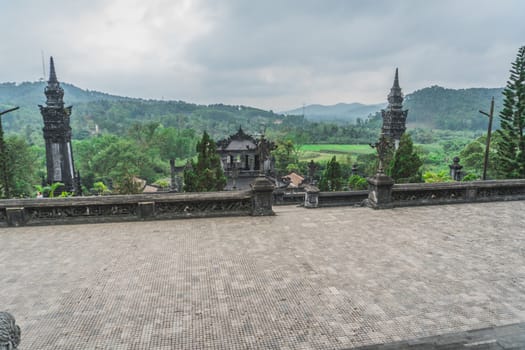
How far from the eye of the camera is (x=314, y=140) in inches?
4835

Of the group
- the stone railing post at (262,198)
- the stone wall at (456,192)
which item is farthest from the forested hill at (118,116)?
the stone railing post at (262,198)

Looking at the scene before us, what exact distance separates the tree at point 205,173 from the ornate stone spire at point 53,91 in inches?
564

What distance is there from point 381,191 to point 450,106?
158420 mm

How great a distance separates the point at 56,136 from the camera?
1063 inches

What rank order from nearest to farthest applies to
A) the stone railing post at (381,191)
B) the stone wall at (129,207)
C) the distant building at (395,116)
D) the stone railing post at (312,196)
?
the stone wall at (129,207) < the stone railing post at (381,191) < the stone railing post at (312,196) < the distant building at (395,116)

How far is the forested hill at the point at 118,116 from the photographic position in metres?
128

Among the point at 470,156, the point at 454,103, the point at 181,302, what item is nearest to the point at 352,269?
the point at 181,302

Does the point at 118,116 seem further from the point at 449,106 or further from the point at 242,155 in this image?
the point at 449,106

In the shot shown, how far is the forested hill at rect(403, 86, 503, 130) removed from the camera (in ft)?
433

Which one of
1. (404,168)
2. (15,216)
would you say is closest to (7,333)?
(15,216)

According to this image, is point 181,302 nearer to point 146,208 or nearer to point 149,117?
point 146,208

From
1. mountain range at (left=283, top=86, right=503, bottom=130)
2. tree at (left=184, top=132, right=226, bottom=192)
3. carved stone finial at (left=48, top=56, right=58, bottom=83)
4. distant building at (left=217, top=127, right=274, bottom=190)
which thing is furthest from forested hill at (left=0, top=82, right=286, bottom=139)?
Answer: tree at (left=184, top=132, right=226, bottom=192)

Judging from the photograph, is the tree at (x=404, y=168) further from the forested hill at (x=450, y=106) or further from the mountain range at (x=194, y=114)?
the forested hill at (x=450, y=106)

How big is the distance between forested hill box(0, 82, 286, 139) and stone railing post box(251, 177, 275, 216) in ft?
338
